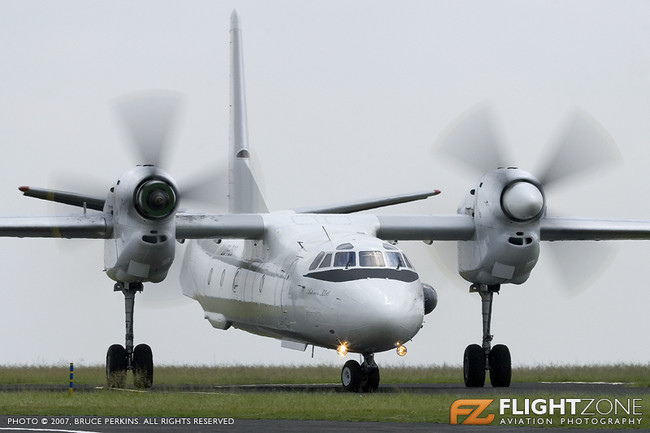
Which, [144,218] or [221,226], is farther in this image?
[221,226]

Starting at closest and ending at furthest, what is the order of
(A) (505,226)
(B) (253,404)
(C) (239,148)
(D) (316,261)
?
(B) (253,404)
(D) (316,261)
(A) (505,226)
(C) (239,148)

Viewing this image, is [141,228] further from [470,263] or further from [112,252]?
[470,263]

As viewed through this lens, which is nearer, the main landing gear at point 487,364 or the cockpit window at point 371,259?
the cockpit window at point 371,259

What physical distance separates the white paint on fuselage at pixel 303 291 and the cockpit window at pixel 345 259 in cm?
14

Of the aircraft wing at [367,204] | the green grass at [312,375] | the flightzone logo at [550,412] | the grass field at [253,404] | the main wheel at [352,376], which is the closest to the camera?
the flightzone logo at [550,412]

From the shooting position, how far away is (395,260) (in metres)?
24.3

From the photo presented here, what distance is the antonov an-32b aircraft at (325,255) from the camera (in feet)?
78.0

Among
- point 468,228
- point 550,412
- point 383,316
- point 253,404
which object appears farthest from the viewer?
point 468,228

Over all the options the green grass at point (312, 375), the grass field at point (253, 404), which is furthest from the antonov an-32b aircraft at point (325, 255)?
the green grass at point (312, 375)

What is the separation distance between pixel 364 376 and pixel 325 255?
7.91 ft

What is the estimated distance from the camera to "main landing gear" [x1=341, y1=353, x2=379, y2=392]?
80.9 feet

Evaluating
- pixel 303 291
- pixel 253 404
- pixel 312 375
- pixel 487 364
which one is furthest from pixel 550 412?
pixel 312 375

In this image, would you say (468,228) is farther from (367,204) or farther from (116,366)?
(116,366)

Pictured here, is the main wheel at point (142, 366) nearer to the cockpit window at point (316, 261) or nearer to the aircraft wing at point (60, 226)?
the aircraft wing at point (60, 226)
